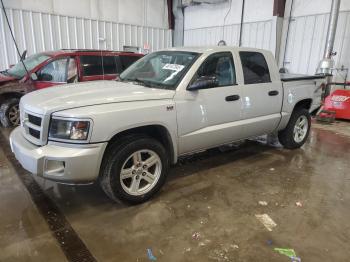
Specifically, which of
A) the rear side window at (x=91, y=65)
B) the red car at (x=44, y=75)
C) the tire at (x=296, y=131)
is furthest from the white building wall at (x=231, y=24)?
the red car at (x=44, y=75)

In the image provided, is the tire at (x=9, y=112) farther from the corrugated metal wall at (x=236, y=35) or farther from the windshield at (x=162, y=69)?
the corrugated metal wall at (x=236, y=35)

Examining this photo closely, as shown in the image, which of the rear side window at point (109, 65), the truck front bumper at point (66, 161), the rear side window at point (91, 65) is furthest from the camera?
the rear side window at point (109, 65)

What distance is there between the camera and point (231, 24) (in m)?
11.1

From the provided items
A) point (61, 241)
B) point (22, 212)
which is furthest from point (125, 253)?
point (22, 212)

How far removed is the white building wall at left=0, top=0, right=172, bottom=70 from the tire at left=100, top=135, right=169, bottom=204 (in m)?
7.87

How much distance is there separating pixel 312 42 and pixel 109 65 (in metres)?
6.53

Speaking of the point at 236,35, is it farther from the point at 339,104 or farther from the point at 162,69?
the point at 162,69

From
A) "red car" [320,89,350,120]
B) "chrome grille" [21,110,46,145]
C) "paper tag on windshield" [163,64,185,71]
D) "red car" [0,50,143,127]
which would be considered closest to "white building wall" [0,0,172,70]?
"red car" [0,50,143,127]

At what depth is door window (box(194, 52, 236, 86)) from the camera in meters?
3.47

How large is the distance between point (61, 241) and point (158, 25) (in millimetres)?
11574

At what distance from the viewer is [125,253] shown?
2.36 m

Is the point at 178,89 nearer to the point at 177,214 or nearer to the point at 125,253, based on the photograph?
the point at 177,214

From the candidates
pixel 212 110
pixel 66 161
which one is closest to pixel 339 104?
pixel 212 110

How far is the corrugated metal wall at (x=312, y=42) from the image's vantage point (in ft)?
27.1
